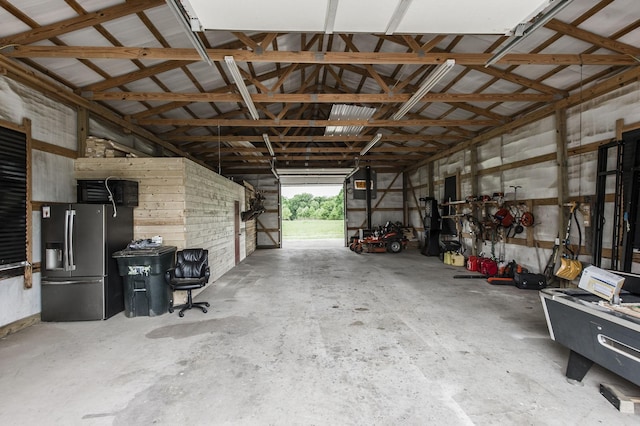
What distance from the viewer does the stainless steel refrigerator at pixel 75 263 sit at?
4.11 meters

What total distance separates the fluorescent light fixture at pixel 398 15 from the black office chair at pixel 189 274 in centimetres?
404

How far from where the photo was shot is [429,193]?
11.1 metres

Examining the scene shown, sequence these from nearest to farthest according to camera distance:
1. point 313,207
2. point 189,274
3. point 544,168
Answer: point 189,274 < point 544,168 < point 313,207

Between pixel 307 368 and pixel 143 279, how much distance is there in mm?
2939

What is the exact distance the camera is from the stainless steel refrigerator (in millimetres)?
4105

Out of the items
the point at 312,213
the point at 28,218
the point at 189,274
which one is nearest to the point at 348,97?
the point at 189,274

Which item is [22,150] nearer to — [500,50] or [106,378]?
[106,378]

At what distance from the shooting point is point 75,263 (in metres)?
4.12

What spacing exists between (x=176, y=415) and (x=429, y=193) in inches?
420

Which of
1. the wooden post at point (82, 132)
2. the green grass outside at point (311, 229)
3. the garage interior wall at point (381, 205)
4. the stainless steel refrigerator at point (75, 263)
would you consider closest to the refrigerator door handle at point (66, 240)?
the stainless steel refrigerator at point (75, 263)

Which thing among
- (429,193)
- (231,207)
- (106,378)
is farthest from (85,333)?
(429,193)

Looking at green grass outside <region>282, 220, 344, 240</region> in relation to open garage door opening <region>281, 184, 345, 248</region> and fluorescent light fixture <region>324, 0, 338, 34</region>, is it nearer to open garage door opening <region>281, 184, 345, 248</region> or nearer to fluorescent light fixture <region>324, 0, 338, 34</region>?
open garage door opening <region>281, 184, 345, 248</region>

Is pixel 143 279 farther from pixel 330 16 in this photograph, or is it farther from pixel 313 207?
pixel 313 207

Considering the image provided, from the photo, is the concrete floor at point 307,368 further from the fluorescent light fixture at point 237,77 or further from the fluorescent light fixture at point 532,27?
the fluorescent light fixture at point 237,77
